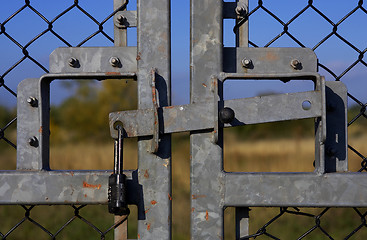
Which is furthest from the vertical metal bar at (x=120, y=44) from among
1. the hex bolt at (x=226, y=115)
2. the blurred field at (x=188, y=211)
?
the blurred field at (x=188, y=211)

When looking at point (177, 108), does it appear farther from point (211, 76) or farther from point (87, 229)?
point (87, 229)

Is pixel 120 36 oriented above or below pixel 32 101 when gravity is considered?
above

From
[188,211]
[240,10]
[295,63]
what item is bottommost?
[188,211]

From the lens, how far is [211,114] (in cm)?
83

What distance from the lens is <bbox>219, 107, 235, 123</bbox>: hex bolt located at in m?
0.81

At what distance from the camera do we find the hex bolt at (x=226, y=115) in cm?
81

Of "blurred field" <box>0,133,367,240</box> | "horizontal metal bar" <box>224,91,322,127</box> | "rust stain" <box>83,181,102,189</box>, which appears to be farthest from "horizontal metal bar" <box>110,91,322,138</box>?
"blurred field" <box>0,133,367,240</box>

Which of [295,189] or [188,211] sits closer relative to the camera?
[295,189]

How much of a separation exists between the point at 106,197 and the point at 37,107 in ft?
0.74

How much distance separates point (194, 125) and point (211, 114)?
0.04m

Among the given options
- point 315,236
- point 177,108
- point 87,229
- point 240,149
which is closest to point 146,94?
point 177,108

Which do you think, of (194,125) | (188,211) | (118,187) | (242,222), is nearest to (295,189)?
(242,222)

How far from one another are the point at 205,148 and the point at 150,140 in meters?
0.11

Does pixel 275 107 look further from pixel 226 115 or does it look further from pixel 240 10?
pixel 240 10
